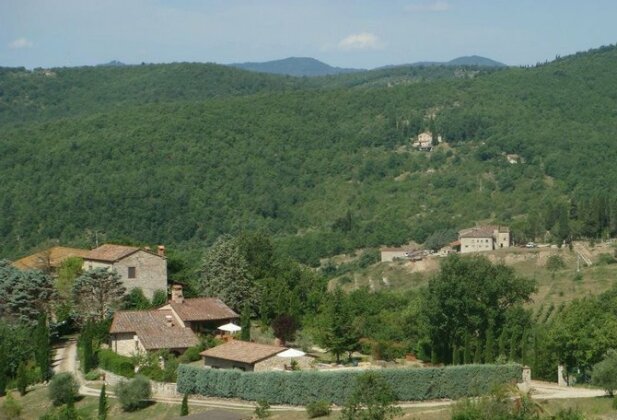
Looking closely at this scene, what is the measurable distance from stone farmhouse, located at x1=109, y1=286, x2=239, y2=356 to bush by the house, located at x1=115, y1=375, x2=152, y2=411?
4.80 meters

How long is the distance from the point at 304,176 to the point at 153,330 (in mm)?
123777

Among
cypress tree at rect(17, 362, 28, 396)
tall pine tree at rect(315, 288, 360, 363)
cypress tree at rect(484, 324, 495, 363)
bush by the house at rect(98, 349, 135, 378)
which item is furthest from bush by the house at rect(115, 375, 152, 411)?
cypress tree at rect(484, 324, 495, 363)

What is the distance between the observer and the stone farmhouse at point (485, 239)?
12031 centimetres

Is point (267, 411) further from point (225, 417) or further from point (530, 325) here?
point (530, 325)

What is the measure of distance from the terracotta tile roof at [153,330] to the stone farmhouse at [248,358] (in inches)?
104

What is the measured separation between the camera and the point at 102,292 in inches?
2254

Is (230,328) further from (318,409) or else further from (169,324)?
(318,409)

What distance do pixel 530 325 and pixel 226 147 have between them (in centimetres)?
12888

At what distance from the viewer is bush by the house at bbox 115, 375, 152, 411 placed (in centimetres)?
4469

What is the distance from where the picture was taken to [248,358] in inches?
1837

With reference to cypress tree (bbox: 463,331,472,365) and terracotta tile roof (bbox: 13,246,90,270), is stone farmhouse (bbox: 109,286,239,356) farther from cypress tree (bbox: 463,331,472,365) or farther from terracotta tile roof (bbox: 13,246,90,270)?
cypress tree (bbox: 463,331,472,365)

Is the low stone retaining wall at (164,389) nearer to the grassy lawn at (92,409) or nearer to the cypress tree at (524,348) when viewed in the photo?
the grassy lawn at (92,409)

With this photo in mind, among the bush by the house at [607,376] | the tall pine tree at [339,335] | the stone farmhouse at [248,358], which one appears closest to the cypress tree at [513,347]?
the tall pine tree at [339,335]

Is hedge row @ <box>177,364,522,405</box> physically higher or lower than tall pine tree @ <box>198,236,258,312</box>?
lower
